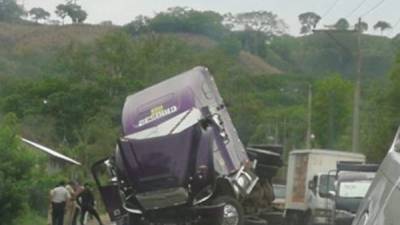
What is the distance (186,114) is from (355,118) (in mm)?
24609

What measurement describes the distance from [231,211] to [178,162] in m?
1.79

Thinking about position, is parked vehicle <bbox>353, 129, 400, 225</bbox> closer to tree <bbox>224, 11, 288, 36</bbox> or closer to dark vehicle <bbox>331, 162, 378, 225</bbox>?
dark vehicle <bbox>331, 162, 378, 225</bbox>

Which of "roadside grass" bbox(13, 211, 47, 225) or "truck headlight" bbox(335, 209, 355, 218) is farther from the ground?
"truck headlight" bbox(335, 209, 355, 218)

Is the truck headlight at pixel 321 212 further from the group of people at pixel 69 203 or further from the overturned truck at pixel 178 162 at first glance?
the overturned truck at pixel 178 162

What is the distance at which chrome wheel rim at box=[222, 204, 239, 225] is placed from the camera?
2005 centimetres

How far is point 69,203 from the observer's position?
1075 inches

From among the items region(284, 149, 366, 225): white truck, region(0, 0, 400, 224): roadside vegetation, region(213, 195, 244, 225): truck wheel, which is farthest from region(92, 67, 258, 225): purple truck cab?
region(0, 0, 400, 224): roadside vegetation

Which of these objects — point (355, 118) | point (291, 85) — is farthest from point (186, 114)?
point (291, 85)

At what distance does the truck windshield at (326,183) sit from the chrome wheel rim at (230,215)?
982cm

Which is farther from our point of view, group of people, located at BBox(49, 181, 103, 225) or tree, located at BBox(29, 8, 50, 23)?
tree, located at BBox(29, 8, 50, 23)

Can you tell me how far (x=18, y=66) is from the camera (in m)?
94.9

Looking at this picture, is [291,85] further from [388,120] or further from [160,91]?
[160,91]

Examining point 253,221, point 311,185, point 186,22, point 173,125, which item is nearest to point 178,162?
point 173,125

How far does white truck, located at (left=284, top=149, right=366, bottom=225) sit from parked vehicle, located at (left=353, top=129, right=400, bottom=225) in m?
26.1
